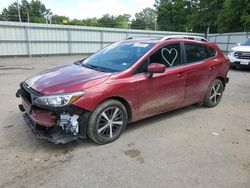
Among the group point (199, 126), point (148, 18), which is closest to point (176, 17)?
point (199, 126)

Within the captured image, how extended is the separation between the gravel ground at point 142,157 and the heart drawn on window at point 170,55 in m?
1.19

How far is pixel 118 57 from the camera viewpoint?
4.23 m

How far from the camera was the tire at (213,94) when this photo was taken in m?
5.25

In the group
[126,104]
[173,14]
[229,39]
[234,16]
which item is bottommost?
[126,104]

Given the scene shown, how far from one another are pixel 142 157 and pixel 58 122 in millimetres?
1274

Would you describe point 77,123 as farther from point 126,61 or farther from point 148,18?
point 148,18

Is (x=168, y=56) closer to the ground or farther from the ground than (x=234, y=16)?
closer to the ground

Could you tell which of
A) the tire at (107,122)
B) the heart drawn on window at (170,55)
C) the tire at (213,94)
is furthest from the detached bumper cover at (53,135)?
the tire at (213,94)

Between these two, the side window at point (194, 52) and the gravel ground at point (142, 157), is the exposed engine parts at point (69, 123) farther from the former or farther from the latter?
the side window at point (194, 52)

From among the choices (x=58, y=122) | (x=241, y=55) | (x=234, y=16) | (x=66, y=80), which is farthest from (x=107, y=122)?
(x=234, y=16)

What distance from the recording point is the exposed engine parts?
3.14 metres

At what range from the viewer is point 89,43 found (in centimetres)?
2155

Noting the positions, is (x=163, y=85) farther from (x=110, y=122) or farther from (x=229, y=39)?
(x=229, y=39)

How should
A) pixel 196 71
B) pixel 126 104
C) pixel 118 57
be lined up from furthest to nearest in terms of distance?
pixel 196 71 → pixel 118 57 → pixel 126 104
